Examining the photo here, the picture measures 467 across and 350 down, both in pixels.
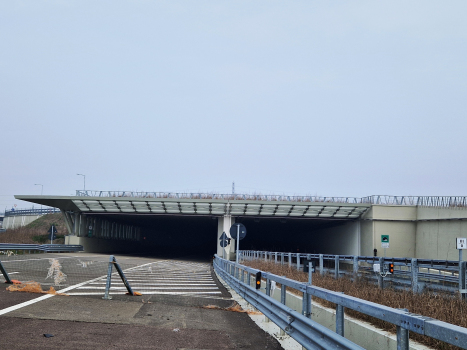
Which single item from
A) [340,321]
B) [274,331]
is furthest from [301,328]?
[274,331]

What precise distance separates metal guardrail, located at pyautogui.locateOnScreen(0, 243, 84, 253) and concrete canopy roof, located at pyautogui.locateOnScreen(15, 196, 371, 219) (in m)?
4.32

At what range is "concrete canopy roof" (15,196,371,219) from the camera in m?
51.1

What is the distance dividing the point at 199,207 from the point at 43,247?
52.6ft

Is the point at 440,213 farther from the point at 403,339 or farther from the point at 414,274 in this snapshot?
the point at 403,339

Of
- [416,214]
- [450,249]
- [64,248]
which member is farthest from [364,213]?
[64,248]

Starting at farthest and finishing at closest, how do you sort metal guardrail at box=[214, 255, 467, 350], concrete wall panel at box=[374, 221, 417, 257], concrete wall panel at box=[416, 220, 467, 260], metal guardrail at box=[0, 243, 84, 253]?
concrete wall panel at box=[374, 221, 417, 257], metal guardrail at box=[0, 243, 84, 253], concrete wall panel at box=[416, 220, 467, 260], metal guardrail at box=[214, 255, 467, 350]

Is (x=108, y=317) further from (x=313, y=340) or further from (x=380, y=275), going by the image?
(x=380, y=275)

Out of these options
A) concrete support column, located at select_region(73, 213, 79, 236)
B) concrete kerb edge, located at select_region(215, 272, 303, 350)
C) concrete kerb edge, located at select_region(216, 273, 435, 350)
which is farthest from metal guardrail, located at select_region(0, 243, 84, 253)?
concrete kerb edge, located at select_region(216, 273, 435, 350)

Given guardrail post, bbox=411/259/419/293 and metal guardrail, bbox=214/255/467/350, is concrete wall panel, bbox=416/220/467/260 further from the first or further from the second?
metal guardrail, bbox=214/255/467/350

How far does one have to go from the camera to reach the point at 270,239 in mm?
92625

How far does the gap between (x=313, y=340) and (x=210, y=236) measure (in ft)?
312

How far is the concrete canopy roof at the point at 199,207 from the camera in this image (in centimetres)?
5106

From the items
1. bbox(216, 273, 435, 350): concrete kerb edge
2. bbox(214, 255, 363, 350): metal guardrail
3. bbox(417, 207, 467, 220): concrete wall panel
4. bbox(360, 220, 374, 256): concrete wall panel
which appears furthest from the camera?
bbox(360, 220, 374, 256): concrete wall panel

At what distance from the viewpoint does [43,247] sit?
46875 millimetres
